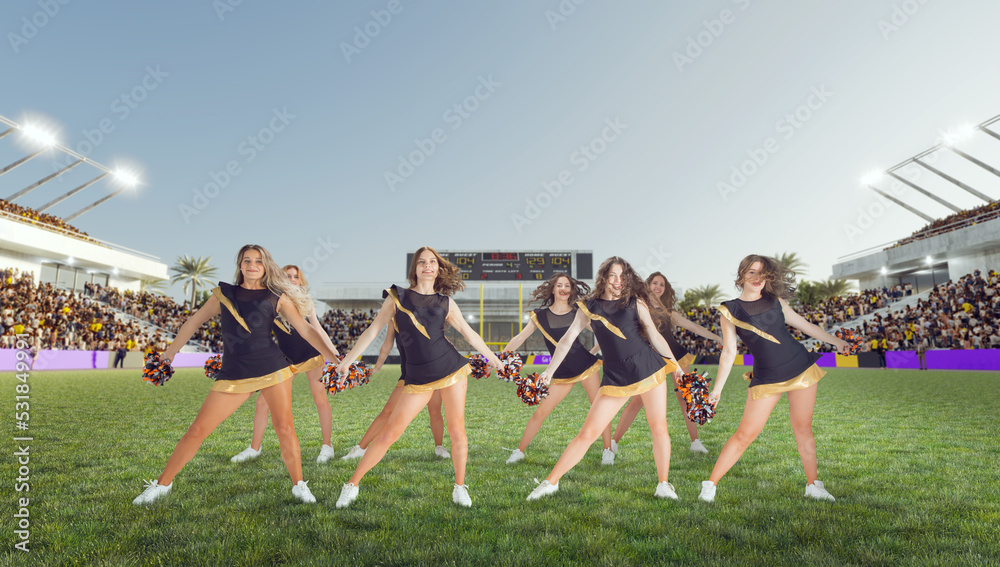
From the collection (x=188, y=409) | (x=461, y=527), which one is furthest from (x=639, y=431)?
(x=188, y=409)

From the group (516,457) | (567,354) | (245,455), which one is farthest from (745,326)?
(245,455)

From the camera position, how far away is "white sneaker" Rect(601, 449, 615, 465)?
214 inches

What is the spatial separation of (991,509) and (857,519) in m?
1.08

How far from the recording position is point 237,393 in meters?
3.82

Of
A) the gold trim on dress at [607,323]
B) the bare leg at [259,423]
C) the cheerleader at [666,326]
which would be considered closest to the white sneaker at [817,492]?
the cheerleader at [666,326]

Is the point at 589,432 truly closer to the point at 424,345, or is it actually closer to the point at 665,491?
the point at 665,491

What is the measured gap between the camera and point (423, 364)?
13.2 ft

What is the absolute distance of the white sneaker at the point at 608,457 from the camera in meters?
5.44

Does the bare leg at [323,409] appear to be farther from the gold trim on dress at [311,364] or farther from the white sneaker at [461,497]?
the white sneaker at [461,497]

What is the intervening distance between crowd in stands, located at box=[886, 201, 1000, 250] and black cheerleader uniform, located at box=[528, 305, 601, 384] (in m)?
41.3

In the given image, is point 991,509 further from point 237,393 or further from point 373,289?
point 373,289

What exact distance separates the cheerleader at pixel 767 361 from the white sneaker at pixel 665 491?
0.72 feet

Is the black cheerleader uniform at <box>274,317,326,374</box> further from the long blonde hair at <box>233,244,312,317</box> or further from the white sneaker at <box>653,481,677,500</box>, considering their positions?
the white sneaker at <box>653,481,677,500</box>

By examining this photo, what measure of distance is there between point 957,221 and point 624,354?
150 feet
